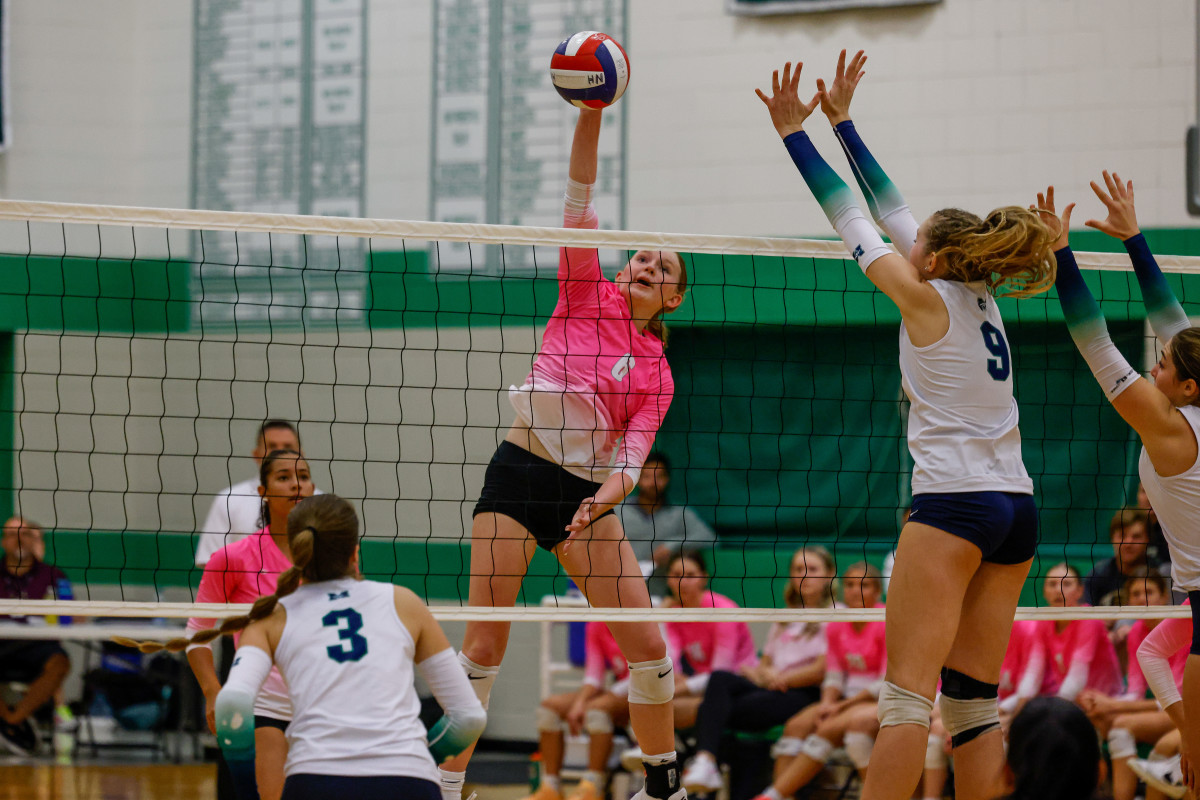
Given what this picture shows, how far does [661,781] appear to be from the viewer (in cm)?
412

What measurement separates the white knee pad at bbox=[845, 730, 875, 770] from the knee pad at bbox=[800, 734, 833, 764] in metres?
0.10

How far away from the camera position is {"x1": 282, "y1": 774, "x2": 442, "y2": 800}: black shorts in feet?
8.96

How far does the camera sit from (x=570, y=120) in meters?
9.05

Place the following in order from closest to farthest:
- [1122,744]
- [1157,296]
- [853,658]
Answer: [1157,296] < [1122,744] < [853,658]

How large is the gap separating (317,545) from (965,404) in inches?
66.9

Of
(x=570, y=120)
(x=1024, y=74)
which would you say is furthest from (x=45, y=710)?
(x=1024, y=74)

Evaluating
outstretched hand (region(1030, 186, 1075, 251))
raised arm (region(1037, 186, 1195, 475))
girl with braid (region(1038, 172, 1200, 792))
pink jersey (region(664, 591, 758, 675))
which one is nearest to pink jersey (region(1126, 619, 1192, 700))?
pink jersey (region(664, 591, 758, 675))

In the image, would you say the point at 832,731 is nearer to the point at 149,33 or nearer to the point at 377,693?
the point at 377,693

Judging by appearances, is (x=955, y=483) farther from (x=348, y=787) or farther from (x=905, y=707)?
(x=348, y=787)

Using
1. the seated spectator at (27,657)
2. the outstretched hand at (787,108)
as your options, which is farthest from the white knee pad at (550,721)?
the outstretched hand at (787,108)

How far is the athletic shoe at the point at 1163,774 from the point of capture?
5.81 meters

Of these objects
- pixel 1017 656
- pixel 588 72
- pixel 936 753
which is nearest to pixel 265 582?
pixel 588 72

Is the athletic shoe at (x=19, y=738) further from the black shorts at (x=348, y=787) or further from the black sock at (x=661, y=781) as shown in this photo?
the black shorts at (x=348, y=787)

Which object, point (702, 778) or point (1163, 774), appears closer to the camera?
point (1163, 774)
